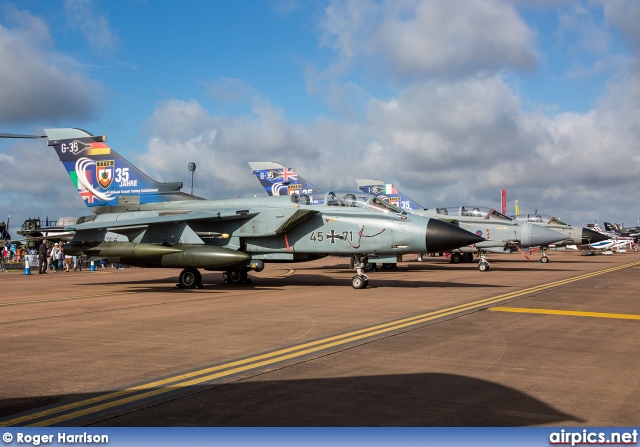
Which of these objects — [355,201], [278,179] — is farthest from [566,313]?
[278,179]

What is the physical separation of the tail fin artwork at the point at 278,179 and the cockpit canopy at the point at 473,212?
23.6 ft

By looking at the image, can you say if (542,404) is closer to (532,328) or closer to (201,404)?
(201,404)

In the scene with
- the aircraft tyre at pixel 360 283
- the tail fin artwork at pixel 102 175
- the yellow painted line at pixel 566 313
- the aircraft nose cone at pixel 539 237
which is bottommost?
the yellow painted line at pixel 566 313

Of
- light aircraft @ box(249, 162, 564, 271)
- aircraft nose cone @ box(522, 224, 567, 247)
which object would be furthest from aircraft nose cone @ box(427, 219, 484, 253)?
aircraft nose cone @ box(522, 224, 567, 247)

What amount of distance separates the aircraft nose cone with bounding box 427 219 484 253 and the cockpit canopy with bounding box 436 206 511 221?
15.5 metres

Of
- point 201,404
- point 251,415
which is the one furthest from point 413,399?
point 201,404

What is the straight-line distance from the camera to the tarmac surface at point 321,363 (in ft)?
16.1

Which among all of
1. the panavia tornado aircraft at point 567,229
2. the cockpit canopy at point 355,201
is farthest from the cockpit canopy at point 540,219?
the cockpit canopy at point 355,201

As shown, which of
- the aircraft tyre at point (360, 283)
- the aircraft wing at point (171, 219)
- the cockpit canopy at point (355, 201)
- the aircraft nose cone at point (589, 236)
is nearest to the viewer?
the cockpit canopy at point (355, 201)

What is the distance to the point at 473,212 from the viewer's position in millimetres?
31000

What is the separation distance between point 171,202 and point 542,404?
16.7 metres

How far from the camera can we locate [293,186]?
32.2 metres

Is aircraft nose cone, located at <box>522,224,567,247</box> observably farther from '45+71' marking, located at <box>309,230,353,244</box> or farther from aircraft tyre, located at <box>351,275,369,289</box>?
'45+71' marking, located at <box>309,230,353,244</box>

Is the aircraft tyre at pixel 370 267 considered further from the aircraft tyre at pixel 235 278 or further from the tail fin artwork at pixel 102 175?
the tail fin artwork at pixel 102 175
